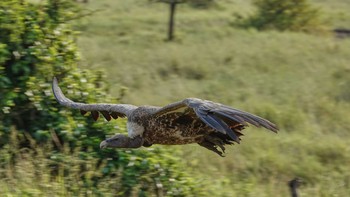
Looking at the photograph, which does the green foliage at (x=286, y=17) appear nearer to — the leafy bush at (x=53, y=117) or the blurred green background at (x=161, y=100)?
the blurred green background at (x=161, y=100)

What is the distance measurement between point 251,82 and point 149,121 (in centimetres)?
840

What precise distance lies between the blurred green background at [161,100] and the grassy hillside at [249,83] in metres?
0.02

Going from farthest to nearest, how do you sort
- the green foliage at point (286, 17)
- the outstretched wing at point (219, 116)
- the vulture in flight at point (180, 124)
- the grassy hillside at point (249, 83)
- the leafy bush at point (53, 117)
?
the green foliage at point (286, 17)
the grassy hillside at point (249, 83)
the leafy bush at point (53, 117)
the vulture in flight at point (180, 124)
the outstretched wing at point (219, 116)

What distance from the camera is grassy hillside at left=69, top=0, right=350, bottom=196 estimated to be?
7066 mm

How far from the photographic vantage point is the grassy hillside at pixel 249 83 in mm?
7066

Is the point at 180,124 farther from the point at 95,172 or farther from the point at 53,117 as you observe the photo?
the point at 53,117

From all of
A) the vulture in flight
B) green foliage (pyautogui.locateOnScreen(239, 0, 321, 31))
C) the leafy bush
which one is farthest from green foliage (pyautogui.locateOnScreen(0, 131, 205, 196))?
green foliage (pyautogui.locateOnScreen(239, 0, 321, 31))

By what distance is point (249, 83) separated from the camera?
36.8 ft

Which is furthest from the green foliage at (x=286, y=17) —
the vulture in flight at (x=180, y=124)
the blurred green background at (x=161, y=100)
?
the vulture in flight at (x=180, y=124)

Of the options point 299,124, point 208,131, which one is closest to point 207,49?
point 299,124

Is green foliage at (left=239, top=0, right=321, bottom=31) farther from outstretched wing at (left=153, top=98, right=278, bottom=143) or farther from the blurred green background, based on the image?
outstretched wing at (left=153, top=98, right=278, bottom=143)

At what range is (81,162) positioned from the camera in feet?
17.5

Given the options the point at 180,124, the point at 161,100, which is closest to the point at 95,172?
the point at 180,124

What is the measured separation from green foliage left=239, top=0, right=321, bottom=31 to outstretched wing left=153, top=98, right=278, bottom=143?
14.6m
